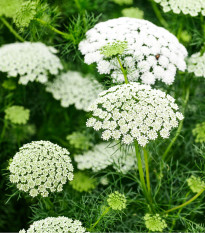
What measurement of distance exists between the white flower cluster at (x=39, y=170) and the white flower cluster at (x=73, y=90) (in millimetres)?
1580

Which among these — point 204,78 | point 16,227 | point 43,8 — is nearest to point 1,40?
point 43,8

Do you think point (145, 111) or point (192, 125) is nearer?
point (145, 111)

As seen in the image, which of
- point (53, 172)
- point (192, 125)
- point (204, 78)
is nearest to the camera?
point (53, 172)

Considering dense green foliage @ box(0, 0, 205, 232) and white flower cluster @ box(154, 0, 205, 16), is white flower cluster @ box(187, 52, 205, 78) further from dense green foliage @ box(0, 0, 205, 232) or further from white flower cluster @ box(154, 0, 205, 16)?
white flower cluster @ box(154, 0, 205, 16)

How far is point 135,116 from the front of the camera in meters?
2.32

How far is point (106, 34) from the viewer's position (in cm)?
323

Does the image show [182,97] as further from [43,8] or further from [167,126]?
[43,8]

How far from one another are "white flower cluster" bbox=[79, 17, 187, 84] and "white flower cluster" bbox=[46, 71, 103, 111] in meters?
0.92

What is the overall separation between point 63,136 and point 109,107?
82.9 inches

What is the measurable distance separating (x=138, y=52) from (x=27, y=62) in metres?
1.52

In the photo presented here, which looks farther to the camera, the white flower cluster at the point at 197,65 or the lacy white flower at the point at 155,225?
the white flower cluster at the point at 197,65

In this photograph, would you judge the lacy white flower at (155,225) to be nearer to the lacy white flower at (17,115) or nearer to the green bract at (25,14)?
the lacy white flower at (17,115)

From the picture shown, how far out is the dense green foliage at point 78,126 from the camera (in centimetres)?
328

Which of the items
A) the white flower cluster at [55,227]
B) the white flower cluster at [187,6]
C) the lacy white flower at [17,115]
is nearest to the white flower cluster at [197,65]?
the white flower cluster at [187,6]
